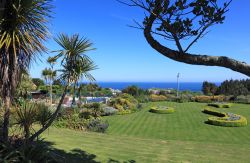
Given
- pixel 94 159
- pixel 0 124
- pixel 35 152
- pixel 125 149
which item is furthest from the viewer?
pixel 125 149

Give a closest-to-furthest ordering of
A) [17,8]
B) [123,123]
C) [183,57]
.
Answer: [183,57] < [17,8] < [123,123]

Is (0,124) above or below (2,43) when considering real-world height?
below

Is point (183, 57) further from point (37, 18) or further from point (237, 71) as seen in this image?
point (37, 18)

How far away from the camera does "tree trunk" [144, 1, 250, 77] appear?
5.15 metres

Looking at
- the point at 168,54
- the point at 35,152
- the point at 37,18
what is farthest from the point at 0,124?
the point at 168,54

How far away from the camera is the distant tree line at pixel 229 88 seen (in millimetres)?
63972

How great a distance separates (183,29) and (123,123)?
22.9 meters

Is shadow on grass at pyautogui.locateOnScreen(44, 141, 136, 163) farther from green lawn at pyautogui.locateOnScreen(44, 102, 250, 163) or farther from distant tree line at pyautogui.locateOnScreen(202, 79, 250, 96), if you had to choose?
distant tree line at pyautogui.locateOnScreen(202, 79, 250, 96)

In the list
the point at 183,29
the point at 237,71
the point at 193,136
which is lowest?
the point at 193,136

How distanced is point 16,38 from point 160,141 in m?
10.6

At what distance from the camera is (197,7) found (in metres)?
5.73

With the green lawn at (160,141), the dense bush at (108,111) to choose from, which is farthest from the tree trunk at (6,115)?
the dense bush at (108,111)

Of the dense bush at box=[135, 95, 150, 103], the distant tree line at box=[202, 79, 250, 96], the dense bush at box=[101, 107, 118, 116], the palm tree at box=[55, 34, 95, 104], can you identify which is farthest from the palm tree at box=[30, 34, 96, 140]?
the distant tree line at box=[202, 79, 250, 96]

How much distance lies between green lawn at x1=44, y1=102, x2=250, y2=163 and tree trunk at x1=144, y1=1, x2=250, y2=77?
5354 millimetres
